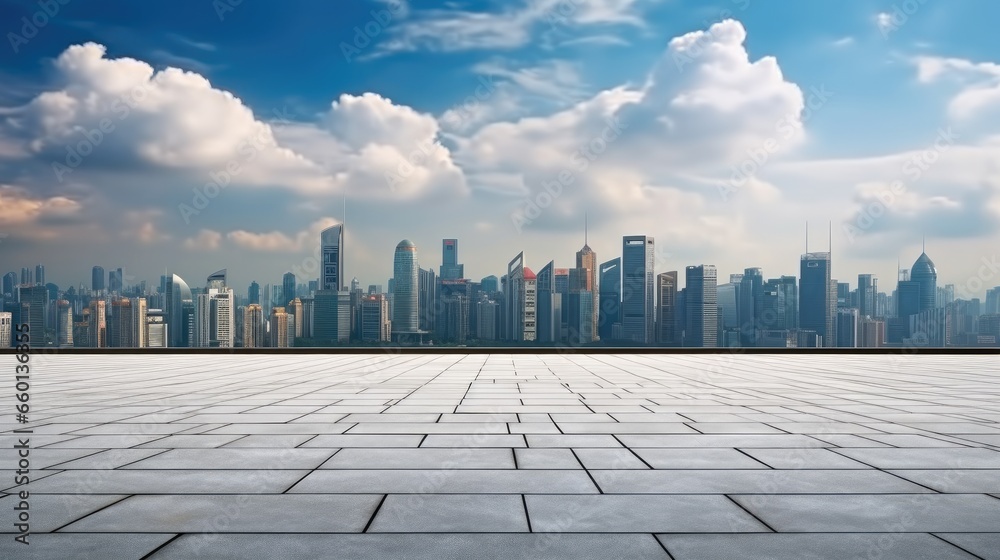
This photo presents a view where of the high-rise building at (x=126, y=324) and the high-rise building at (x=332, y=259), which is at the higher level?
the high-rise building at (x=332, y=259)

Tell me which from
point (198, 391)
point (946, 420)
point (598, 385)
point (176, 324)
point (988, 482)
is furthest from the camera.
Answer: point (176, 324)

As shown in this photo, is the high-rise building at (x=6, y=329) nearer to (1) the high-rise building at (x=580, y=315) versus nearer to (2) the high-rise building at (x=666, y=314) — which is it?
(1) the high-rise building at (x=580, y=315)

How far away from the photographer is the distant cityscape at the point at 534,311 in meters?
28.1

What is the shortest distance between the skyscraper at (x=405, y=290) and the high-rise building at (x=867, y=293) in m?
33.1

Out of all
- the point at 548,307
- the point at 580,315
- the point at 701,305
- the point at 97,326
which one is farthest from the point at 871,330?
the point at 97,326

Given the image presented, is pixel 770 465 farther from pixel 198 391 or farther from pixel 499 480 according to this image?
pixel 198 391

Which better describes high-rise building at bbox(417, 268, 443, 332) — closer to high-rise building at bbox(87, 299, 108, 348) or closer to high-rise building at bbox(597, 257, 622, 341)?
high-rise building at bbox(597, 257, 622, 341)

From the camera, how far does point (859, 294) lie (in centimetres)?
5303

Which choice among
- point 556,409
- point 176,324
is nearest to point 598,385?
point 556,409

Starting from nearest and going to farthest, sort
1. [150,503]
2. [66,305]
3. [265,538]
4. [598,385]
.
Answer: [265,538]
[150,503]
[598,385]
[66,305]

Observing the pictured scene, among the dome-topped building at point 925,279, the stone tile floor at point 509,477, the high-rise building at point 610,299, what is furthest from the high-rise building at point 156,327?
the dome-topped building at point 925,279

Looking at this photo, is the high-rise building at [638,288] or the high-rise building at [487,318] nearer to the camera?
the high-rise building at [487,318]

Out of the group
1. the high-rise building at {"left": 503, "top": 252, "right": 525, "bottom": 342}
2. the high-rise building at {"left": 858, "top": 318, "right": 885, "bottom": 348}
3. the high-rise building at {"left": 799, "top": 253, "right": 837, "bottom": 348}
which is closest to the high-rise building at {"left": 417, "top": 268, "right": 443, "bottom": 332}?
the high-rise building at {"left": 503, "top": 252, "right": 525, "bottom": 342}

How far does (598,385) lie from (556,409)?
3.21m
